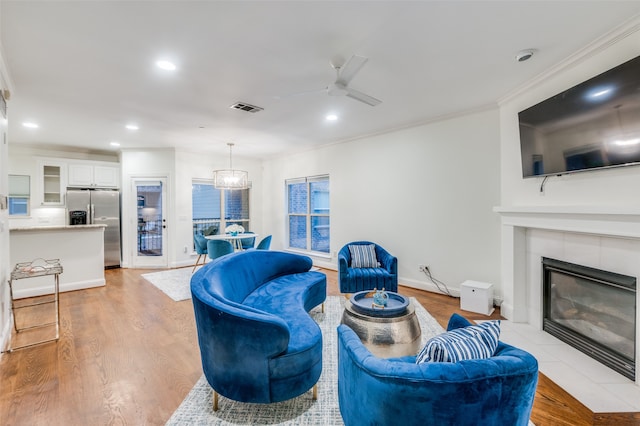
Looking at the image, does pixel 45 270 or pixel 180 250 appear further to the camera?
pixel 180 250

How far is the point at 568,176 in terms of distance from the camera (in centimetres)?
279

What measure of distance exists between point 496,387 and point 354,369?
553 millimetres

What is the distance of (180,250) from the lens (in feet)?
21.6

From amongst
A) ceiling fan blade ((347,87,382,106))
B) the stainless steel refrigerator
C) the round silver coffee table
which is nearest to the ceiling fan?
ceiling fan blade ((347,87,382,106))

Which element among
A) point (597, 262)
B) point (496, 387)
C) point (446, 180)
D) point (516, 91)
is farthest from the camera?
point (446, 180)

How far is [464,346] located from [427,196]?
11.7ft

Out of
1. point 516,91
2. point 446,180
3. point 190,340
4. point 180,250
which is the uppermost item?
point 516,91

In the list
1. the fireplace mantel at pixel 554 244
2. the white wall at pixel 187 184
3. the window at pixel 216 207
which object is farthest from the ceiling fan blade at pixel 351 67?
the white wall at pixel 187 184

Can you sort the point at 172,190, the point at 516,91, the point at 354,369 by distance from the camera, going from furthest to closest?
the point at 172,190
the point at 516,91
the point at 354,369

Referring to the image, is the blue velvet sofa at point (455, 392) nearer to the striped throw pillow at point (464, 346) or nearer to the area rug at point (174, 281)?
the striped throw pillow at point (464, 346)

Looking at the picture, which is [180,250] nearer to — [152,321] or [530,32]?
[152,321]

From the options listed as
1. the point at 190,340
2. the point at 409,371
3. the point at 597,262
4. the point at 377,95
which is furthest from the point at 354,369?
the point at 377,95

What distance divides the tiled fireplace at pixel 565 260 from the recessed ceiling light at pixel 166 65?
12.6 ft

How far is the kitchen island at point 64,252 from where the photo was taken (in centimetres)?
430
